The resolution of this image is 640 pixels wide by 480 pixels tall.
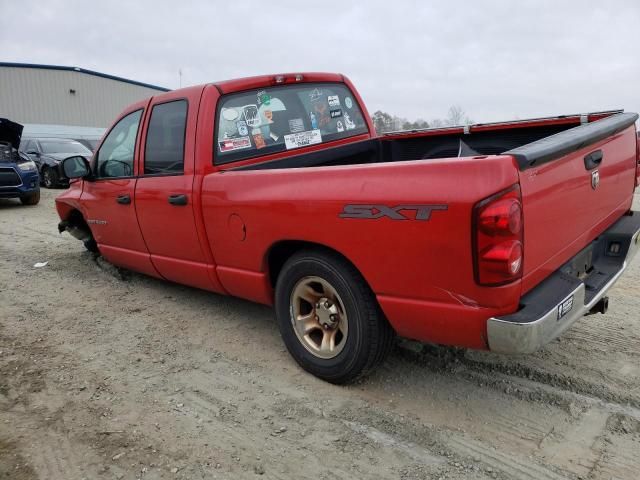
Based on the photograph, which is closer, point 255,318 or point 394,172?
point 394,172

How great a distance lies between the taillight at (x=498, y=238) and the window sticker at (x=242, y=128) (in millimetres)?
2073

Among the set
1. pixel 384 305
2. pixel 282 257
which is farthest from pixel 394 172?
pixel 282 257

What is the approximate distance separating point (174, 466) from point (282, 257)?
1397mm

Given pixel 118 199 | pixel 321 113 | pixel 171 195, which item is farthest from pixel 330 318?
pixel 118 199

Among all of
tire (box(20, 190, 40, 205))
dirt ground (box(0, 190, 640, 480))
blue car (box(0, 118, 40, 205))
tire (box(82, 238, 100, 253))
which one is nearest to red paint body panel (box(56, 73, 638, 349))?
dirt ground (box(0, 190, 640, 480))

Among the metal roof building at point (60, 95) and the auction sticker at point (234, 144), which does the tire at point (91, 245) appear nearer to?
the auction sticker at point (234, 144)

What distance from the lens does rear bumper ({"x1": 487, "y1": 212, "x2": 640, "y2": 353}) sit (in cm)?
212

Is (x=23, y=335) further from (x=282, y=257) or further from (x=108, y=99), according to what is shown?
(x=108, y=99)

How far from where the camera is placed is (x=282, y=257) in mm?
3227

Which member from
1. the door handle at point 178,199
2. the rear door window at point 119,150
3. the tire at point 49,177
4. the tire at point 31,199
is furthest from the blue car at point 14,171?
the door handle at point 178,199

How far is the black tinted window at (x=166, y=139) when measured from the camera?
12.0 feet

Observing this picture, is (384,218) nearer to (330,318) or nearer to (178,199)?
(330,318)

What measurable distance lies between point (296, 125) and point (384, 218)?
71.2 inches

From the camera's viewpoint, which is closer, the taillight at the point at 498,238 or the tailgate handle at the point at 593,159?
the taillight at the point at 498,238
